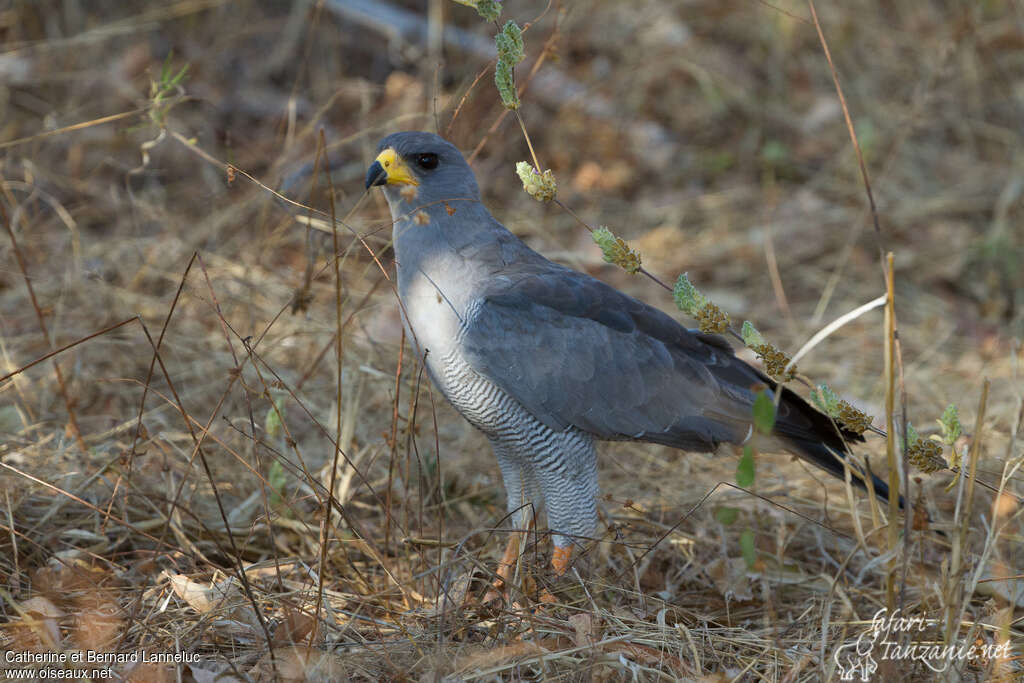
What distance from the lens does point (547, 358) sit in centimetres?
322

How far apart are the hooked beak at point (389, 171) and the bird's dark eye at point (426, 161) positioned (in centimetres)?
6

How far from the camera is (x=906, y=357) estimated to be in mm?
5551

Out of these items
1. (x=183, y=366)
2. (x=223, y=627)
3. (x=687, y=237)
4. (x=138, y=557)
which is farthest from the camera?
(x=687, y=237)

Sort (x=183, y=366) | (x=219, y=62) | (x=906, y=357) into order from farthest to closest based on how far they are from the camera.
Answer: (x=219, y=62) → (x=906, y=357) → (x=183, y=366)

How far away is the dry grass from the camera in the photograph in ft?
9.61

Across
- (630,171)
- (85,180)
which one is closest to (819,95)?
(630,171)

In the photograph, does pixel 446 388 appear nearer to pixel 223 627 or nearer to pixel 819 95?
pixel 223 627

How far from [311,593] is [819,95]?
6.91 m

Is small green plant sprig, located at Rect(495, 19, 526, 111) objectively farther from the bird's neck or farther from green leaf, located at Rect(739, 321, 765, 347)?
green leaf, located at Rect(739, 321, 765, 347)

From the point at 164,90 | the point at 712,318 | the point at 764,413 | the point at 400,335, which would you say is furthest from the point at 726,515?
the point at 400,335

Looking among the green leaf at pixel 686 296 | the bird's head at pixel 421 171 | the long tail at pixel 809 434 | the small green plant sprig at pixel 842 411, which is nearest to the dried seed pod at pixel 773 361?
the small green plant sprig at pixel 842 411

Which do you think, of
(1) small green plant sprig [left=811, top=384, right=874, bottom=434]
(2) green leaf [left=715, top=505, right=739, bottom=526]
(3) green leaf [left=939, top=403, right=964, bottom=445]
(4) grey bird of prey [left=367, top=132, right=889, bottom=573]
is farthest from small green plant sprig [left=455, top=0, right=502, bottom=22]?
(3) green leaf [left=939, top=403, right=964, bottom=445]

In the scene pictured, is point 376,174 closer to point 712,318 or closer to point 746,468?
point 712,318

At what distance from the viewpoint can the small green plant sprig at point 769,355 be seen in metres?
2.62
